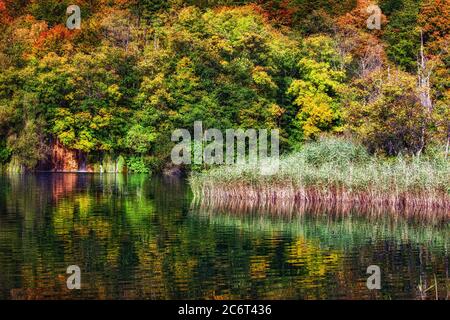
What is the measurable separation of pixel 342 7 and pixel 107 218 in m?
46.5

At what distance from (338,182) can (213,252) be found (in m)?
10.9

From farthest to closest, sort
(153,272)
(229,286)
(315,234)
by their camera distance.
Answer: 1. (315,234)
2. (153,272)
3. (229,286)

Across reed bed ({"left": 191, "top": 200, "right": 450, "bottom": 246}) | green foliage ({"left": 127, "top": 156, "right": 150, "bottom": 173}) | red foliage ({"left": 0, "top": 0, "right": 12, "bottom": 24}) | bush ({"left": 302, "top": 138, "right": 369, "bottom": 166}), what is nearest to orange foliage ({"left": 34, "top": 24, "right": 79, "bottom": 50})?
red foliage ({"left": 0, "top": 0, "right": 12, "bottom": 24})

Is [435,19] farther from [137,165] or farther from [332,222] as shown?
[332,222]

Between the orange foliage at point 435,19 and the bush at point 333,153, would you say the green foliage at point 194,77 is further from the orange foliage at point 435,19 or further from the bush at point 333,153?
the bush at point 333,153

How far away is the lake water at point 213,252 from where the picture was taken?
57.9 feet

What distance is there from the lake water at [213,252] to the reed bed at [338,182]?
3.78 ft

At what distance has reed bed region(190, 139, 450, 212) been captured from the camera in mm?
30516

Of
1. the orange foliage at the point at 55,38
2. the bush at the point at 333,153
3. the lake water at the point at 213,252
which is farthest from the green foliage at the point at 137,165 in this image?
the bush at the point at 333,153

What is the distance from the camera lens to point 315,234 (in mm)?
26016

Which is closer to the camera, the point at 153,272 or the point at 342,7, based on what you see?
the point at 153,272
